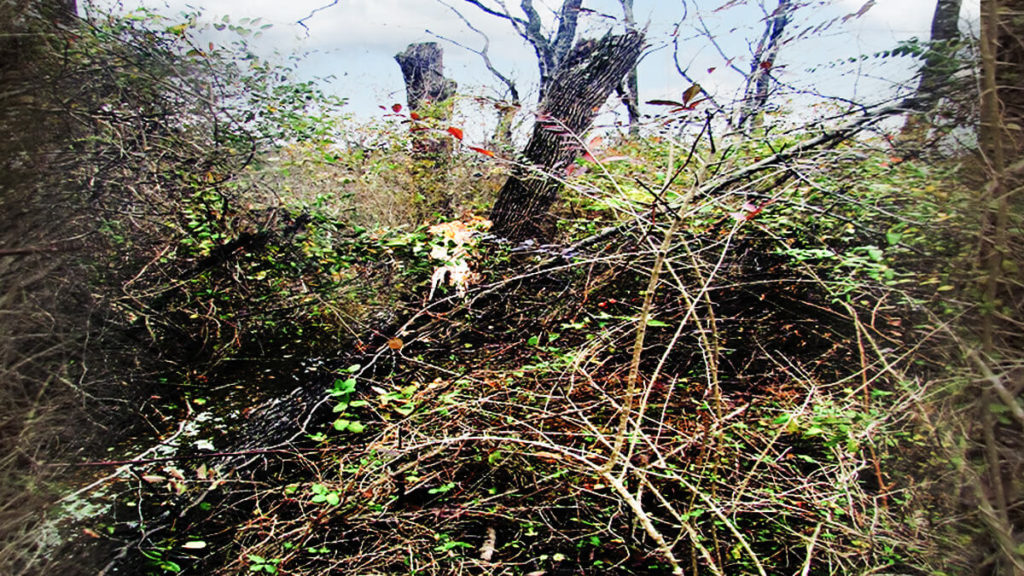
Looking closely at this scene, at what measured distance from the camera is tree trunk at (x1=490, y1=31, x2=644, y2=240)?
13.4 feet

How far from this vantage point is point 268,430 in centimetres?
251

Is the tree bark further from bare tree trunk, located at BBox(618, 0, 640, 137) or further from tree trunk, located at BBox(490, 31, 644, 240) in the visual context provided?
tree trunk, located at BBox(490, 31, 644, 240)

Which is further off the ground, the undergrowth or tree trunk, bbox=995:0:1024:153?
tree trunk, bbox=995:0:1024:153

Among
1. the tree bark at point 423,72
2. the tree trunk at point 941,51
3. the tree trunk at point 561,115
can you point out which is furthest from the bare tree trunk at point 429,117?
the tree trunk at point 941,51

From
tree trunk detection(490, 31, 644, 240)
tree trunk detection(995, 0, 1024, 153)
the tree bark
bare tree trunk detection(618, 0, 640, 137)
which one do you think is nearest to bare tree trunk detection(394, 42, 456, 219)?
the tree bark

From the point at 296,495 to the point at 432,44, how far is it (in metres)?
7.37

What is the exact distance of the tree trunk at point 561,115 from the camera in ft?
13.4

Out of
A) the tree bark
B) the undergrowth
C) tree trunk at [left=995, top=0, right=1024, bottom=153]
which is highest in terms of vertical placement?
the tree bark

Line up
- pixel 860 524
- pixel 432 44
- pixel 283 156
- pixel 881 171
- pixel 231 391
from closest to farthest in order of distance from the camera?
pixel 860 524 → pixel 881 171 → pixel 231 391 → pixel 283 156 → pixel 432 44

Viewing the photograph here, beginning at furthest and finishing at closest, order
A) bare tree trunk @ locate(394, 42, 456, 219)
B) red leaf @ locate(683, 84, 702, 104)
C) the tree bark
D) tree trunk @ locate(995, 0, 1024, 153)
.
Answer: the tree bark < bare tree trunk @ locate(394, 42, 456, 219) < red leaf @ locate(683, 84, 702, 104) < tree trunk @ locate(995, 0, 1024, 153)

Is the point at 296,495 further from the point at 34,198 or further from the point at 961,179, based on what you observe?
the point at 961,179

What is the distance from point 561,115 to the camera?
4.22 m

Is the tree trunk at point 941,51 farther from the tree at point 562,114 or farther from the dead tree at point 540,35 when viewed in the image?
the dead tree at point 540,35

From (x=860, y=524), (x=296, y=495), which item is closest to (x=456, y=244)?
(x=296, y=495)
